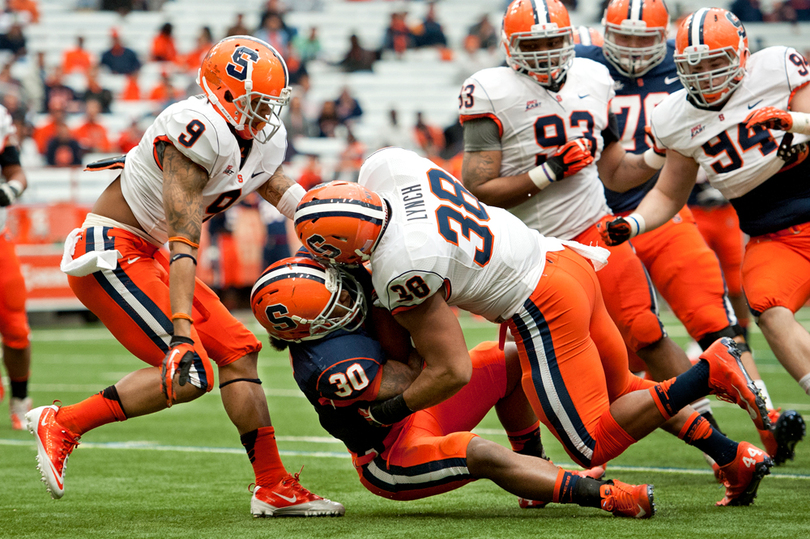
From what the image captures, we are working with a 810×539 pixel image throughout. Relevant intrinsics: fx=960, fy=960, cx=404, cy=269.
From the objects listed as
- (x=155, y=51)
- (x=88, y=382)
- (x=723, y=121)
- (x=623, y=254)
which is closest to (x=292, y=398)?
(x=88, y=382)

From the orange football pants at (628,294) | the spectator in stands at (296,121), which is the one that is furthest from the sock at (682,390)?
the spectator in stands at (296,121)

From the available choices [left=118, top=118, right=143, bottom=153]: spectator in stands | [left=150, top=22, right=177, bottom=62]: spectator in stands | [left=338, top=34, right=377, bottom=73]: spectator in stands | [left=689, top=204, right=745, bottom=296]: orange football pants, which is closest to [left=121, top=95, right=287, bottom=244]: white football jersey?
[left=689, top=204, right=745, bottom=296]: orange football pants

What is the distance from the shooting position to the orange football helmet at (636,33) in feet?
15.5

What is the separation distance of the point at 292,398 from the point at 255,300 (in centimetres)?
368

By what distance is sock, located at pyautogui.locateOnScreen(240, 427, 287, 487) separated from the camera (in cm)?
364

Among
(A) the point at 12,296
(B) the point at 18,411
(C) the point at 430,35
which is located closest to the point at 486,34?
(C) the point at 430,35

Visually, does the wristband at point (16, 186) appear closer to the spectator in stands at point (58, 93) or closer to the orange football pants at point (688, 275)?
the orange football pants at point (688, 275)

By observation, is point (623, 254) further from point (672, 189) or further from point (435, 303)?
point (435, 303)

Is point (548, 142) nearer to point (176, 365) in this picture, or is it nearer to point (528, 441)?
point (528, 441)

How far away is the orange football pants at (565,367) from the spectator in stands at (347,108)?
1224cm

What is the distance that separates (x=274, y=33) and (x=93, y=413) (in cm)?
1337

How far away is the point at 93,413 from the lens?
344cm

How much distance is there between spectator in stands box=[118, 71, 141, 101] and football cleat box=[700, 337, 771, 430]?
43.7 ft

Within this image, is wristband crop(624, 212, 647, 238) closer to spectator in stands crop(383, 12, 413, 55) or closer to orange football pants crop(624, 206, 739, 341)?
orange football pants crop(624, 206, 739, 341)
